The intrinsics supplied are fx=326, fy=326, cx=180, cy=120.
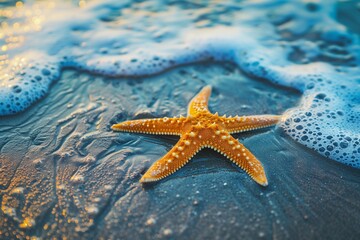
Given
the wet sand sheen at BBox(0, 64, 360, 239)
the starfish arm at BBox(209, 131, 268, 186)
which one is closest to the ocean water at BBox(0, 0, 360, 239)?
the wet sand sheen at BBox(0, 64, 360, 239)

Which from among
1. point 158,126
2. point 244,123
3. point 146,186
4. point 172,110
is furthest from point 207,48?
point 146,186

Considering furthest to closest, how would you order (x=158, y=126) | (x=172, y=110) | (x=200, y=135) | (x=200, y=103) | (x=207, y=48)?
(x=207, y=48) → (x=172, y=110) → (x=200, y=103) → (x=158, y=126) → (x=200, y=135)

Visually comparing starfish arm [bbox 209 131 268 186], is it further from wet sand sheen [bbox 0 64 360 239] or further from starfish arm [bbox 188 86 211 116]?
starfish arm [bbox 188 86 211 116]

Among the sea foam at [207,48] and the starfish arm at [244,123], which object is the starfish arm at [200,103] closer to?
the starfish arm at [244,123]

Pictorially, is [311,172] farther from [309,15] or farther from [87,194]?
[309,15]

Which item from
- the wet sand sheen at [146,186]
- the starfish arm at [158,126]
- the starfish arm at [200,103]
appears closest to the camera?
the wet sand sheen at [146,186]

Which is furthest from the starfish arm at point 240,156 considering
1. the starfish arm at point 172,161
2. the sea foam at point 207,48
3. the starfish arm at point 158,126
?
the sea foam at point 207,48

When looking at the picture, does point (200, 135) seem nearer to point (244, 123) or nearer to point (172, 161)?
point (172, 161)
